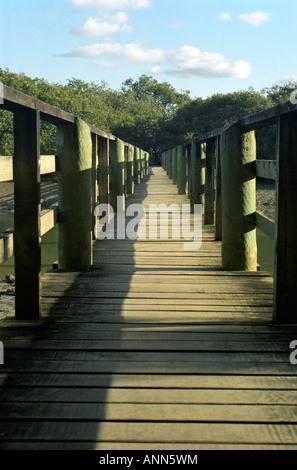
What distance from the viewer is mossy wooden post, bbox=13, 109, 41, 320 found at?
319cm

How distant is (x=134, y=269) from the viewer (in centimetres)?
494

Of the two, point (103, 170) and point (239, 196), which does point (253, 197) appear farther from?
point (103, 170)

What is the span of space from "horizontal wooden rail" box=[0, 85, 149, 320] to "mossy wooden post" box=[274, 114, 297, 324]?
1418 millimetres

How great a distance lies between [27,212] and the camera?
328 centimetres

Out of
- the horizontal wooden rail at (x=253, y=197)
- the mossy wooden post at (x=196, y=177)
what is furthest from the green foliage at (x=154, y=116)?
the horizontal wooden rail at (x=253, y=197)

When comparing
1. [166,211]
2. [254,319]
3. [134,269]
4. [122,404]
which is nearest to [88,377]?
[122,404]

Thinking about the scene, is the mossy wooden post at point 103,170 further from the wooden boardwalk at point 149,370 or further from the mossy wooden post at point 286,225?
the mossy wooden post at point 286,225

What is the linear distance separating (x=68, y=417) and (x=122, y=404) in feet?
0.76

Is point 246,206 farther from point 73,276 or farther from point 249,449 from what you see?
point 249,449

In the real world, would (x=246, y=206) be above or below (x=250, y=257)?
above

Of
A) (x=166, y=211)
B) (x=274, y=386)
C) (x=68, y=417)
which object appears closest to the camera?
(x=68, y=417)

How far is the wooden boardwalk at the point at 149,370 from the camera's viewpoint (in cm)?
207

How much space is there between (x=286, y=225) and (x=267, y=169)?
30.6 inches

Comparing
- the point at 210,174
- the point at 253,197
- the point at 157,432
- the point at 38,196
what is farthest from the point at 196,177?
the point at 157,432
